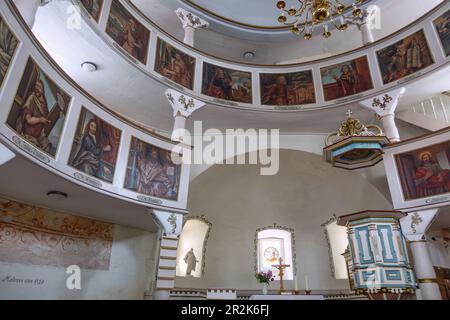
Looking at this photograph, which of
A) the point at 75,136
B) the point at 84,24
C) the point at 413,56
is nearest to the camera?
the point at 75,136

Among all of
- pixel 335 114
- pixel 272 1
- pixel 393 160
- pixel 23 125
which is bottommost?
pixel 23 125

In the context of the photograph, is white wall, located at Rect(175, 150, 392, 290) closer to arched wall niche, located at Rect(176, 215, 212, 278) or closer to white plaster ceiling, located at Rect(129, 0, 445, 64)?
arched wall niche, located at Rect(176, 215, 212, 278)

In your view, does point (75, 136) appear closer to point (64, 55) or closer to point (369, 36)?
point (64, 55)

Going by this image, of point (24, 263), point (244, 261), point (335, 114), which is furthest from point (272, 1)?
point (24, 263)

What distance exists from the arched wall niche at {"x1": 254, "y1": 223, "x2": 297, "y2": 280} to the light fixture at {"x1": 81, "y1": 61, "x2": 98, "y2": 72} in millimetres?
7686

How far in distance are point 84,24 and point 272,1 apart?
329 inches

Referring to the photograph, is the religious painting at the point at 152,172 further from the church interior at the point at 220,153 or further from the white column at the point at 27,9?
the white column at the point at 27,9

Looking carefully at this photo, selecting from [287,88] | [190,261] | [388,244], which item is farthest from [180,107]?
[388,244]

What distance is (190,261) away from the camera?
11.3m

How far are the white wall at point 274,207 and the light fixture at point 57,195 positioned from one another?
471cm

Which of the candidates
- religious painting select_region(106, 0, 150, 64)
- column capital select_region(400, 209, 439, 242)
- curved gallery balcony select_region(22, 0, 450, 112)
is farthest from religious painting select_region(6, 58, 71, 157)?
column capital select_region(400, 209, 439, 242)

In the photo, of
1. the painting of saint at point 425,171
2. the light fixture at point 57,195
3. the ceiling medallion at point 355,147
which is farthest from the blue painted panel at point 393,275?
the light fixture at point 57,195

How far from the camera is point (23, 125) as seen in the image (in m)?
5.29

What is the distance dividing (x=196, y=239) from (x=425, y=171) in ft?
24.4
